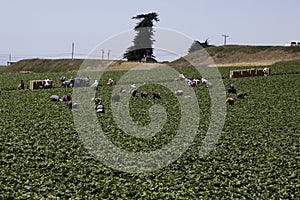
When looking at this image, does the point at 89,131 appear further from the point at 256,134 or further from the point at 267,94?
the point at 267,94

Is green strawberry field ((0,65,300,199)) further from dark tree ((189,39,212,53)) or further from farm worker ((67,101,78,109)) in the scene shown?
dark tree ((189,39,212,53))

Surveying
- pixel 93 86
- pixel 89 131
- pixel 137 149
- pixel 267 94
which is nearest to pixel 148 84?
pixel 93 86

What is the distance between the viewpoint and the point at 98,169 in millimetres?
12930

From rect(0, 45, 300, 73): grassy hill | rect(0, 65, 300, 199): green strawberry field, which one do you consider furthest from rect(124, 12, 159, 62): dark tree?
rect(0, 65, 300, 199): green strawberry field

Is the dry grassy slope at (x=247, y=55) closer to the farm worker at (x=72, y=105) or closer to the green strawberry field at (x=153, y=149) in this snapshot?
the green strawberry field at (x=153, y=149)

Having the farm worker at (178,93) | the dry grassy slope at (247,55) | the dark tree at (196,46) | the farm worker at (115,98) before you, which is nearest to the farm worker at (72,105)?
the farm worker at (115,98)

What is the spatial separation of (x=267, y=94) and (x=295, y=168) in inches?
605

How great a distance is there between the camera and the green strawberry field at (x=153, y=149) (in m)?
11.3

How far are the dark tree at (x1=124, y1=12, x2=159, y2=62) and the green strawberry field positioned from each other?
169ft

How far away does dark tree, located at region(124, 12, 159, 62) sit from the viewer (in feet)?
248

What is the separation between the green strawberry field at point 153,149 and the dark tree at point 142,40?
5157 centimetres

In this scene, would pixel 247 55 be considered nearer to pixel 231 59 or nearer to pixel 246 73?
pixel 231 59

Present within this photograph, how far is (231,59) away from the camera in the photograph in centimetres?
7425

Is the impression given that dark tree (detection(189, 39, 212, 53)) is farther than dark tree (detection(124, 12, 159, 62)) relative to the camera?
Yes
